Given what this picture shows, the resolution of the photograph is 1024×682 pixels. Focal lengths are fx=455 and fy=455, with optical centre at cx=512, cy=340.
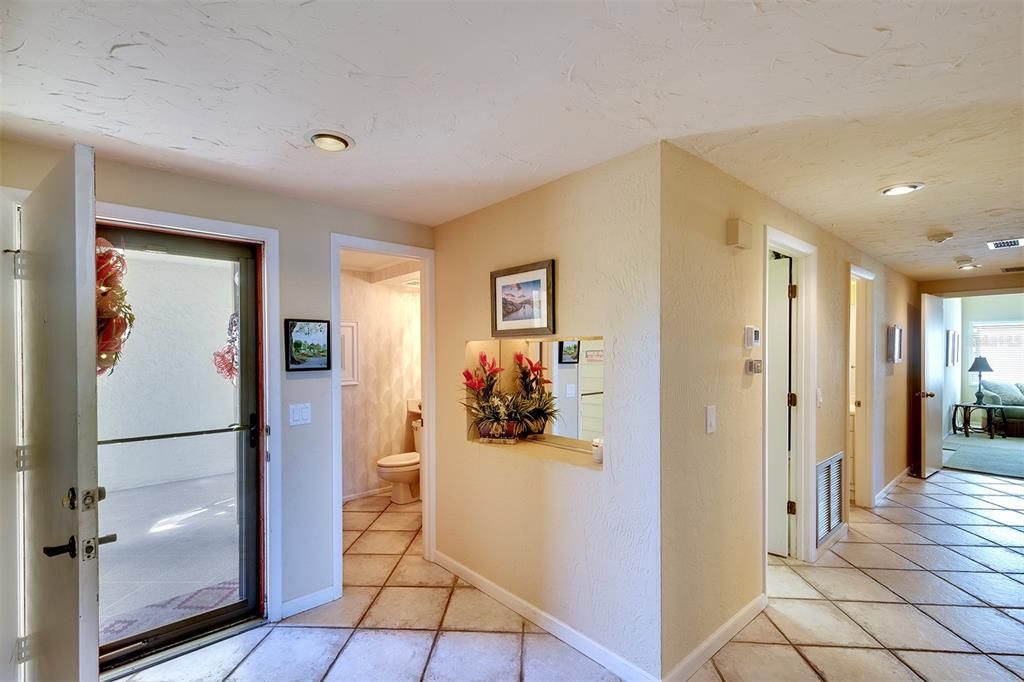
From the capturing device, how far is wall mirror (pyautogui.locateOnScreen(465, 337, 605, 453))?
262cm

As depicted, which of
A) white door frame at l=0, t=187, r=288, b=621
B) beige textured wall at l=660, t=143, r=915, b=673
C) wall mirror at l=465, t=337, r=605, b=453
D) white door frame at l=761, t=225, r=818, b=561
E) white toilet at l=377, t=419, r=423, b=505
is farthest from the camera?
white toilet at l=377, t=419, r=423, b=505

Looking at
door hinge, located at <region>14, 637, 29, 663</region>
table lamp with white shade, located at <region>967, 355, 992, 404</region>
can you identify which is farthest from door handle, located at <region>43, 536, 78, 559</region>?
table lamp with white shade, located at <region>967, 355, 992, 404</region>

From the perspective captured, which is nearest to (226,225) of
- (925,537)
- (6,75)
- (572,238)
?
(6,75)

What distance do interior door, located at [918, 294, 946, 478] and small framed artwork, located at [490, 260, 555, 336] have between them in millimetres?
5078

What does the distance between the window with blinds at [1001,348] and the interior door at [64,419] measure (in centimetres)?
1170

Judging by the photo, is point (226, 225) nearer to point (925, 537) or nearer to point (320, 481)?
point (320, 481)

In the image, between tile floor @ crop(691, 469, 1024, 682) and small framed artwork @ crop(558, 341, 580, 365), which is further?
small framed artwork @ crop(558, 341, 580, 365)

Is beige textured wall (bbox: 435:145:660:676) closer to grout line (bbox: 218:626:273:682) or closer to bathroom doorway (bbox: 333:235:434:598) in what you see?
bathroom doorway (bbox: 333:235:434:598)

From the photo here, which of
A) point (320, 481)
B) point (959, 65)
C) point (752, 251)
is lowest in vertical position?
point (320, 481)

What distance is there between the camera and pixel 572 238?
2.25 metres

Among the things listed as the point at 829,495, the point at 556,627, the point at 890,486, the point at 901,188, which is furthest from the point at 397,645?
the point at 890,486

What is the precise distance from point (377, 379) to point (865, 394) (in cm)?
465

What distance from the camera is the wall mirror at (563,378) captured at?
8.61 ft

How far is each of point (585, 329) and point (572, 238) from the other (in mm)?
458
